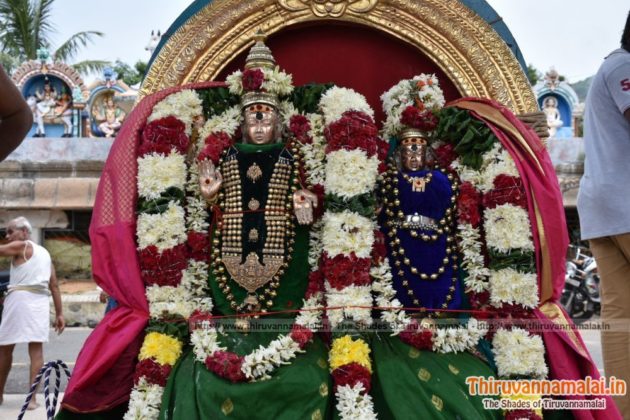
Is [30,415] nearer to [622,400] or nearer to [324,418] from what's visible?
[324,418]

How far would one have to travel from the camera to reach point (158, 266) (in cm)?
378

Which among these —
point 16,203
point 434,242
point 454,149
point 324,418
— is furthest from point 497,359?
point 16,203

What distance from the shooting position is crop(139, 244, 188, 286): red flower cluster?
12.4 ft

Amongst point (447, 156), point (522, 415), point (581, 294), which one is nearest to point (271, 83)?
point (447, 156)

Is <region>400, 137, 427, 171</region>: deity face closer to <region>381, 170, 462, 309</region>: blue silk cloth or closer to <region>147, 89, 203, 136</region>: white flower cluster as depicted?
<region>381, 170, 462, 309</region>: blue silk cloth

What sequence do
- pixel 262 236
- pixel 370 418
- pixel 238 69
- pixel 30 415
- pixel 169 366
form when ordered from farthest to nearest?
1. pixel 30 415
2. pixel 238 69
3. pixel 262 236
4. pixel 169 366
5. pixel 370 418

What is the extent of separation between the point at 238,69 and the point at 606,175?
233 centimetres

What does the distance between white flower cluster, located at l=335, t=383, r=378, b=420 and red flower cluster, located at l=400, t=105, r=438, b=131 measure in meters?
1.53

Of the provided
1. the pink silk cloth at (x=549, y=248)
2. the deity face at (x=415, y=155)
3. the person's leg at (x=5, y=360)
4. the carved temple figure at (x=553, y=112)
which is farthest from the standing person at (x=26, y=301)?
the carved temple figure at (x=553, y=112)

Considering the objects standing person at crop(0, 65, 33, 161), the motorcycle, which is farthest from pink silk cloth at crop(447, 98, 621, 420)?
the motorcycle

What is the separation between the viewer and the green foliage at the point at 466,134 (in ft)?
13.3

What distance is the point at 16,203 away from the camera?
39.5 ft

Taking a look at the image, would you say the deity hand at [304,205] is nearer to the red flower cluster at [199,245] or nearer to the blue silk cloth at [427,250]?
the blue silk cloth at [427,250]

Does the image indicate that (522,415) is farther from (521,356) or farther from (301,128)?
(301,128)
